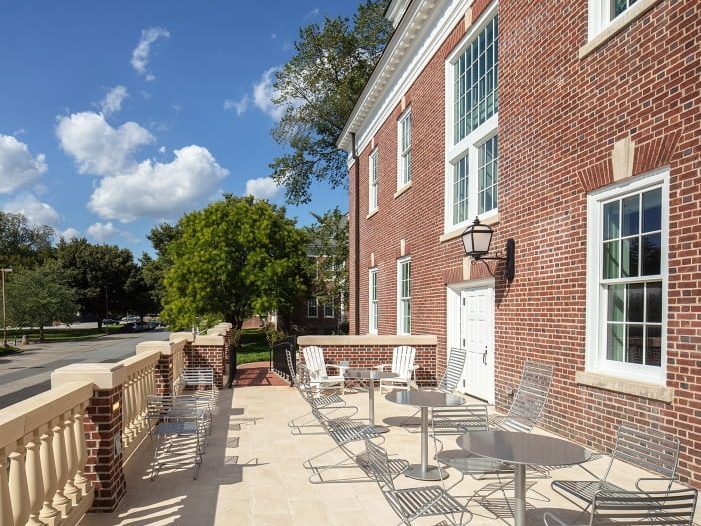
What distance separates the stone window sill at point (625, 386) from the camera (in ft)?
16.7

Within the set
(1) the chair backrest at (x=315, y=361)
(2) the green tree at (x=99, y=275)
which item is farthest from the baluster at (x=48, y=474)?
(2) the green tree at (x=99, y=275)

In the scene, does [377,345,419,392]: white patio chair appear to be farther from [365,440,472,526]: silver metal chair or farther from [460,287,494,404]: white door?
[365,440,472,526]: silver metal chair

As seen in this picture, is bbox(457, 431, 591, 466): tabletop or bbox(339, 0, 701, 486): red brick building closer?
bbox(457, 431, 591, 466): tabletop

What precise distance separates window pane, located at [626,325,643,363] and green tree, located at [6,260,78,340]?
42045 millimetres

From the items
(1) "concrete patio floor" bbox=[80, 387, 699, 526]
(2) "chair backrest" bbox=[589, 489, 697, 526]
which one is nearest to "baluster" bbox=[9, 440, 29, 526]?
(1) "concrete patio floor" bbox=[80, 387, 699, 526]

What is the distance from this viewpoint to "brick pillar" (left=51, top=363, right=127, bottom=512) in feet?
14.5

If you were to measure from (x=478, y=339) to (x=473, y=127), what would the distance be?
3.85 m

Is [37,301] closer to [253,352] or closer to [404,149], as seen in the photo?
[253,352]

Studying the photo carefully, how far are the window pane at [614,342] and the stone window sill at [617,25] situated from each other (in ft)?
10.5

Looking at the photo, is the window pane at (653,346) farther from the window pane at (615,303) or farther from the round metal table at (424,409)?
the round metal table at (424,409)

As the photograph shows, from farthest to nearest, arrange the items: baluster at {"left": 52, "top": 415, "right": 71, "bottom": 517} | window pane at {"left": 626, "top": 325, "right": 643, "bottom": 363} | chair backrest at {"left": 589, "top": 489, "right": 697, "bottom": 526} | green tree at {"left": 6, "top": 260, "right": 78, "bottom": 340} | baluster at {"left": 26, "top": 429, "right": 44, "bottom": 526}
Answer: green tree at {"left": 6, "top": 260, "right": 78, "bottom": 340}
window pane at {"left": 626, "top": 325, "right": 643, "bottom": 363}
baluster at {"left": 52, "top": 415, "right": 71, "bottom": 517}
baluster at {"left": 26, "top": 429, "right": 44, "bottom": 526}
chair backrest at {"left": 589, "top": 489, "right": 697, "bottom": 526}

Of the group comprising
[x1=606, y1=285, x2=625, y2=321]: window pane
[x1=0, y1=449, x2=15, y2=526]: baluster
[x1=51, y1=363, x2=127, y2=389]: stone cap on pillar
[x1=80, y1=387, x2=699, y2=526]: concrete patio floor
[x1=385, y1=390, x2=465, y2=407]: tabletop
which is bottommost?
[x1=80, y1=387, x2=699, y2=526]: concrete patio floor

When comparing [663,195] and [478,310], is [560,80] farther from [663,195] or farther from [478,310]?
[478,310]

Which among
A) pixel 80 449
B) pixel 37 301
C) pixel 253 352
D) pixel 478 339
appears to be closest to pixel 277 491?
pixel 80 449
